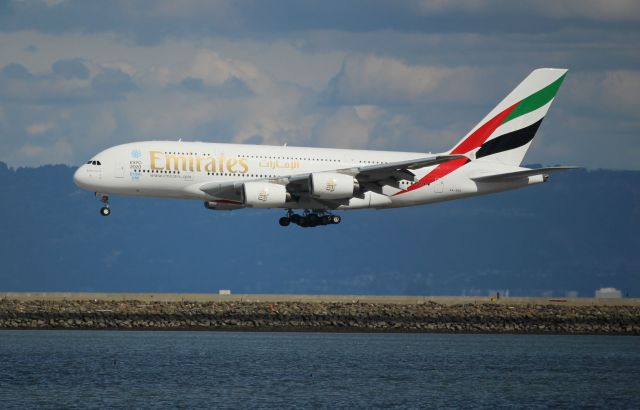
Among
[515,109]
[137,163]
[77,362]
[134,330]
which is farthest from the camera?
[515,109]

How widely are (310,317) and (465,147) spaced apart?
14.7 m

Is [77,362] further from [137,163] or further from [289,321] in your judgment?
[289,321]

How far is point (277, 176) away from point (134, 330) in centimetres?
1280

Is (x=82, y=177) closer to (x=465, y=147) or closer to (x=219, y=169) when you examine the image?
(x=219, y=169)

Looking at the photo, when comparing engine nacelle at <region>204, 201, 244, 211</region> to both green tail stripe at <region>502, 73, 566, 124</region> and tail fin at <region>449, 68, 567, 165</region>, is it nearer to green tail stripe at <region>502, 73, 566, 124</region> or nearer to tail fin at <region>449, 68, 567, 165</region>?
tail fin at <region>449, 68, 567, 165</region>

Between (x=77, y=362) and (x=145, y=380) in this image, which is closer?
(x=145, y=380)

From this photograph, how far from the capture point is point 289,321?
8350cm

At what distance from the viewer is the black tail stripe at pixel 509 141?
286 ft

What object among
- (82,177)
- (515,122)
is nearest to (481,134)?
(515,122)

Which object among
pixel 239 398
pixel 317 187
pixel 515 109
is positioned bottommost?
pixel 239 398

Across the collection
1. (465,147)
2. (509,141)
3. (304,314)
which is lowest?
(304,314)

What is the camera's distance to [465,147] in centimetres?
8669

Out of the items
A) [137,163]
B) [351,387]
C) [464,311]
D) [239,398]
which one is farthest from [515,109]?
[239,398]

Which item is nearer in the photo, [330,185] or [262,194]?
[262,194]
